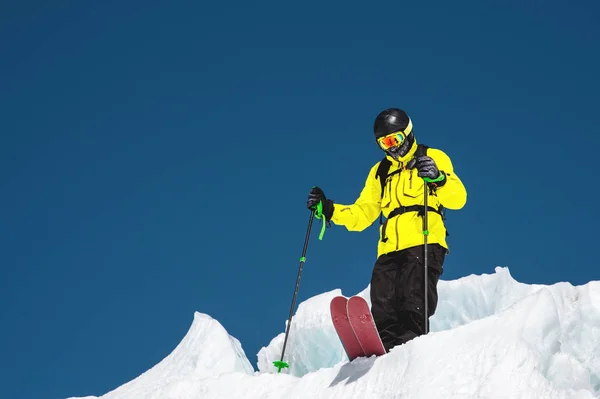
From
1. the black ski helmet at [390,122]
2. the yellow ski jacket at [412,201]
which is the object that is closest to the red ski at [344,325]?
the yellow ski jacket at [412,201]

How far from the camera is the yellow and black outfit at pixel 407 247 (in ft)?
20.2

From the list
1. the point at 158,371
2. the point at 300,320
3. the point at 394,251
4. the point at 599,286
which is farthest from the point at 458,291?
the point at 394,251

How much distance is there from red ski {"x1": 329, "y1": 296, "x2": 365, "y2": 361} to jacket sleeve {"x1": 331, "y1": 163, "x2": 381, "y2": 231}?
1666mm

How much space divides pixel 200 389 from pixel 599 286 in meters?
4.32

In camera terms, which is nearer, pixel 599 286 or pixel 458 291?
pixel 599 286

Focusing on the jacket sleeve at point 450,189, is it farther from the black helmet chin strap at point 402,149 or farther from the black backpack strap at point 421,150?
the black helmet chin strap at point 402,149

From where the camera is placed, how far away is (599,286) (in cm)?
701

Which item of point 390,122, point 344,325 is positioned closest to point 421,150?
point 390,122

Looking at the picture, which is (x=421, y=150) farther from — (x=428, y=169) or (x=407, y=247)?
(x=407, y=247)

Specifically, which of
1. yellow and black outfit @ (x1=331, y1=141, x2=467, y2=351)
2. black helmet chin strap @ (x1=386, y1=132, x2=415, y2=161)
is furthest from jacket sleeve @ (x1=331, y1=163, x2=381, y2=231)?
black helmet chin strap @ (x1=386, y1=132, x2=415, y2=161)

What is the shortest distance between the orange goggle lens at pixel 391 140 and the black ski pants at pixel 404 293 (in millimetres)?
1041

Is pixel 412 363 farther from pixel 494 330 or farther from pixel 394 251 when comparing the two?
pixel 394 251

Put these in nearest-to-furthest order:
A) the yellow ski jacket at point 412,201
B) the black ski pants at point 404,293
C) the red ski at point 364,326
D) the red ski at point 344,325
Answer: the red ski at point 364,326 → the red ski at point 344,325 → the black ski pants at point 404,293 → the yellow ski jacket at point 412,201

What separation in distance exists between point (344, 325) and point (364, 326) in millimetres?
232
